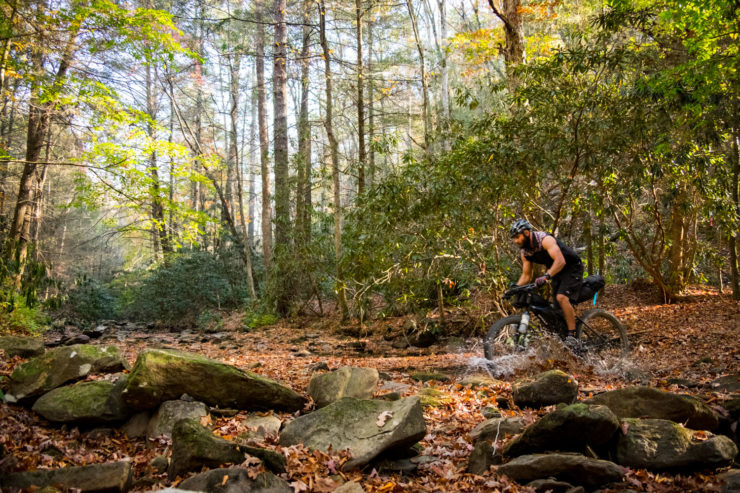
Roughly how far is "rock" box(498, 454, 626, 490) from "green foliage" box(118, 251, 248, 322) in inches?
591

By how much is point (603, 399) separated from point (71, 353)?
5793 millimetres

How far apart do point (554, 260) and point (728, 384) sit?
7.04ft

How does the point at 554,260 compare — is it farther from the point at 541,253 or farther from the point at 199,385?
the point at 199,385

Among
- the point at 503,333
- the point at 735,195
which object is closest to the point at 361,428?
the point at 503,333

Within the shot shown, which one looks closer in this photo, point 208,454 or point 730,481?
point 730,481

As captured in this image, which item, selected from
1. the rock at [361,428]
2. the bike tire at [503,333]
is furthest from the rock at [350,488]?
the bike tire at [503,333]

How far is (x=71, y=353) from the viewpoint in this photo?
18.4 feet

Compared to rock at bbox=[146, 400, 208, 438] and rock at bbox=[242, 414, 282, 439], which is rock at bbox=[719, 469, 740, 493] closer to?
rock at bbox=[242, 414, 282, 439]

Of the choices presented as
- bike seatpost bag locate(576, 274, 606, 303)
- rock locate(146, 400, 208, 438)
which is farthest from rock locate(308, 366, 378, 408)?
bike seatpost bag locate(576, 274, 606, 303)

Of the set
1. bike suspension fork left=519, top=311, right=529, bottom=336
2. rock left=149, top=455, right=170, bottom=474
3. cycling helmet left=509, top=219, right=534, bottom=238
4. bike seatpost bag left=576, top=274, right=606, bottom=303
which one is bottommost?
rock left=149, top=455, right=170, bottom=474

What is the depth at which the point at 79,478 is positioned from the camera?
3234mm

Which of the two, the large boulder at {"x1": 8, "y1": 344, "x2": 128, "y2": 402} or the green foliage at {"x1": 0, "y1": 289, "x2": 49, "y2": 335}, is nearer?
the large boulder at {"x1": 8, "y1": 344, "x2": 128, "y2": 402}

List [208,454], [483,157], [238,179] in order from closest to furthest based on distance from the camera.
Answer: [208,454] → [483,157] → [238,179]

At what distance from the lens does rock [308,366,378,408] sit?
510 centimetres
